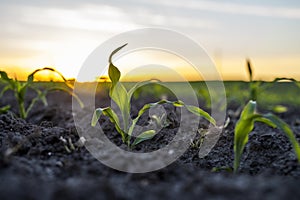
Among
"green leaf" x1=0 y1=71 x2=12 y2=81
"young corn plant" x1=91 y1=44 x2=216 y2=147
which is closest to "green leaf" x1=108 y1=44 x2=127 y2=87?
Result: "young corn plant" x1=91 y1=44 x2=216 y2=147

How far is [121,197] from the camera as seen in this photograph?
1.44m

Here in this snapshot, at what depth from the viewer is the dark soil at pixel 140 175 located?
1415 millimetres

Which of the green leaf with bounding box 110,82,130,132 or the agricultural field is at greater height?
the green leaf with bounding box 110,82,130,132

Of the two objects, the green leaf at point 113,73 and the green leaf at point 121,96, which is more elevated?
the green leaf at point 113,73

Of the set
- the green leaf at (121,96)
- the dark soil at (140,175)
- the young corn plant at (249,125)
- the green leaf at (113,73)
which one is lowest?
the dark soil at (140,175)

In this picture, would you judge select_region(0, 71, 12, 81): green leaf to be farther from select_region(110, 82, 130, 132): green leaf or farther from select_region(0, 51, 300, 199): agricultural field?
select_region(110, 82, 130, 132): green leaf

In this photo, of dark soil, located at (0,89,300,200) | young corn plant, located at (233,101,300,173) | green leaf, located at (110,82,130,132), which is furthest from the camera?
green leaf, located at (110,82,130,132)

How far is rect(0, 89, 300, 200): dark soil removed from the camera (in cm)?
142

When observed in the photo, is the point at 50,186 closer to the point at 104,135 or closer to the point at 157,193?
the point at 157,193

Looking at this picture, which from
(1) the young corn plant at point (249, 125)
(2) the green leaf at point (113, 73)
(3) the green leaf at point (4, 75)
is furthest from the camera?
(3) the green leaf at point (4, 75)

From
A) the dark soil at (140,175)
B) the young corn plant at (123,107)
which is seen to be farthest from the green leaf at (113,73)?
the dark soil at (140,175)

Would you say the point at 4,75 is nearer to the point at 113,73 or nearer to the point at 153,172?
the point at 113,73

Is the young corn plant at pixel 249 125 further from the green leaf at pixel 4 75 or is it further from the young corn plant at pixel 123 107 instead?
the green leaf at pixel 4 75

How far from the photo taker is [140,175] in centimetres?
179
